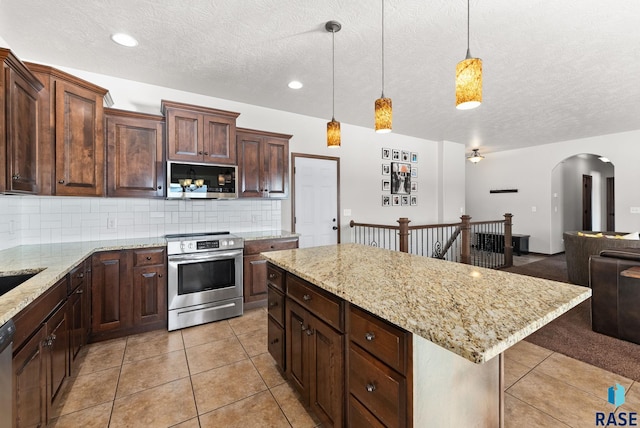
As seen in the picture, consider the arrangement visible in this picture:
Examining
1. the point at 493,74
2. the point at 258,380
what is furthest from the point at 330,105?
the point at 258,380

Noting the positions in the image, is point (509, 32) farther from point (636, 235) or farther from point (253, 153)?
point (636, 235)

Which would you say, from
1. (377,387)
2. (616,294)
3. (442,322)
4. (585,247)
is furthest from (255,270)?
(585,247)

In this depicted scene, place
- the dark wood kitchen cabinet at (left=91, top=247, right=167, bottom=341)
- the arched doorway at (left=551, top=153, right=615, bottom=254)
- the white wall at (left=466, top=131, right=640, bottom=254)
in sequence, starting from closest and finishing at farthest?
the dark wood kitchen cabinet at (left=91, top=247, right=167, bottom=341) → the white wall at (left=466, top=131, right=640, bottom=254) → the arched doorway at (left=551, top=153, right=615, bottom=254)

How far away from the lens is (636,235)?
4090 mm

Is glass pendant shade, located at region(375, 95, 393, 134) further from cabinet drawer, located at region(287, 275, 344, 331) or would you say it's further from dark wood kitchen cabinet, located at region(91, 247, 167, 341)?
dark wood kitchen cabinet, located at region(91, 247, 167, 341)

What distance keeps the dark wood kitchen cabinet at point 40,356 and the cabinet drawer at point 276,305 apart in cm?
130

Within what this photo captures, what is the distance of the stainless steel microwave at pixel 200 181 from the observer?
319cm

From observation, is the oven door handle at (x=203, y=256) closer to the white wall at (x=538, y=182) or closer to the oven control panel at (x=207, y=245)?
the oven control panel at (x=207, y=245)

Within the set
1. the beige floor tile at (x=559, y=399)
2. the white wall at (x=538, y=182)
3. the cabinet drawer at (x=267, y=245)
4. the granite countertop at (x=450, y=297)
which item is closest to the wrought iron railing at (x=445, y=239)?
the white wall at (x=538, y=182)

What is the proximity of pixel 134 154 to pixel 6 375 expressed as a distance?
2.42m

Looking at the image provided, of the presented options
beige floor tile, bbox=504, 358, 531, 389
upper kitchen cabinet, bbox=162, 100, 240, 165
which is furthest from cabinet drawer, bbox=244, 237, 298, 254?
beige floor tile, bbox=504, 358, 531, 389

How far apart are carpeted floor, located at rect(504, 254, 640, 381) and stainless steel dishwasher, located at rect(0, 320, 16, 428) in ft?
12.1

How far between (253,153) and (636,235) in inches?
214

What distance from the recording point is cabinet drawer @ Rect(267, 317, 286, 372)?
83.4 inches
